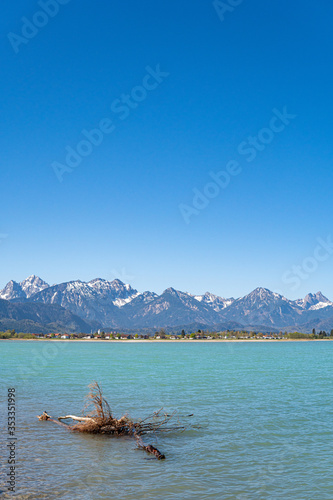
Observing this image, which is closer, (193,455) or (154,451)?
(154,451)

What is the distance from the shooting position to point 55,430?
2642cm

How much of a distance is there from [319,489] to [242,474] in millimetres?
3133

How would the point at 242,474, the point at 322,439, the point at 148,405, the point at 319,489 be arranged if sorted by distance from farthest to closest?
the point at 148,405 → the point at 322,439 → the point at 242,474 → the point at 319,489

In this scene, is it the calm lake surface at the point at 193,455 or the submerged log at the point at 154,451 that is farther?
the submerged log at the point at 154,451

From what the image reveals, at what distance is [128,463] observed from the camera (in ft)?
65.0

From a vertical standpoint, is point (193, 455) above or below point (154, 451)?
below

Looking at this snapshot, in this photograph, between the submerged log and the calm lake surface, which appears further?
the submerged log

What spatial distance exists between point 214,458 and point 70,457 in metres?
6.83

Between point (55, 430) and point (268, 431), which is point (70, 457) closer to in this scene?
point (55, 430)

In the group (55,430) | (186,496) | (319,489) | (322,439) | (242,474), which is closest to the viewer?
(186,496)

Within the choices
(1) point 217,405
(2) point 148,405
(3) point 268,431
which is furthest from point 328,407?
(2) point 148,405

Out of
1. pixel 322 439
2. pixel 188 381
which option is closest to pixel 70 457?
pixel 322 439

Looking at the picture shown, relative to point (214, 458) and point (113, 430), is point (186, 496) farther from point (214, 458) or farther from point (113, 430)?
point (113, 430)

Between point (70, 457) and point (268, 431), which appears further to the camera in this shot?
point (268, 431)
